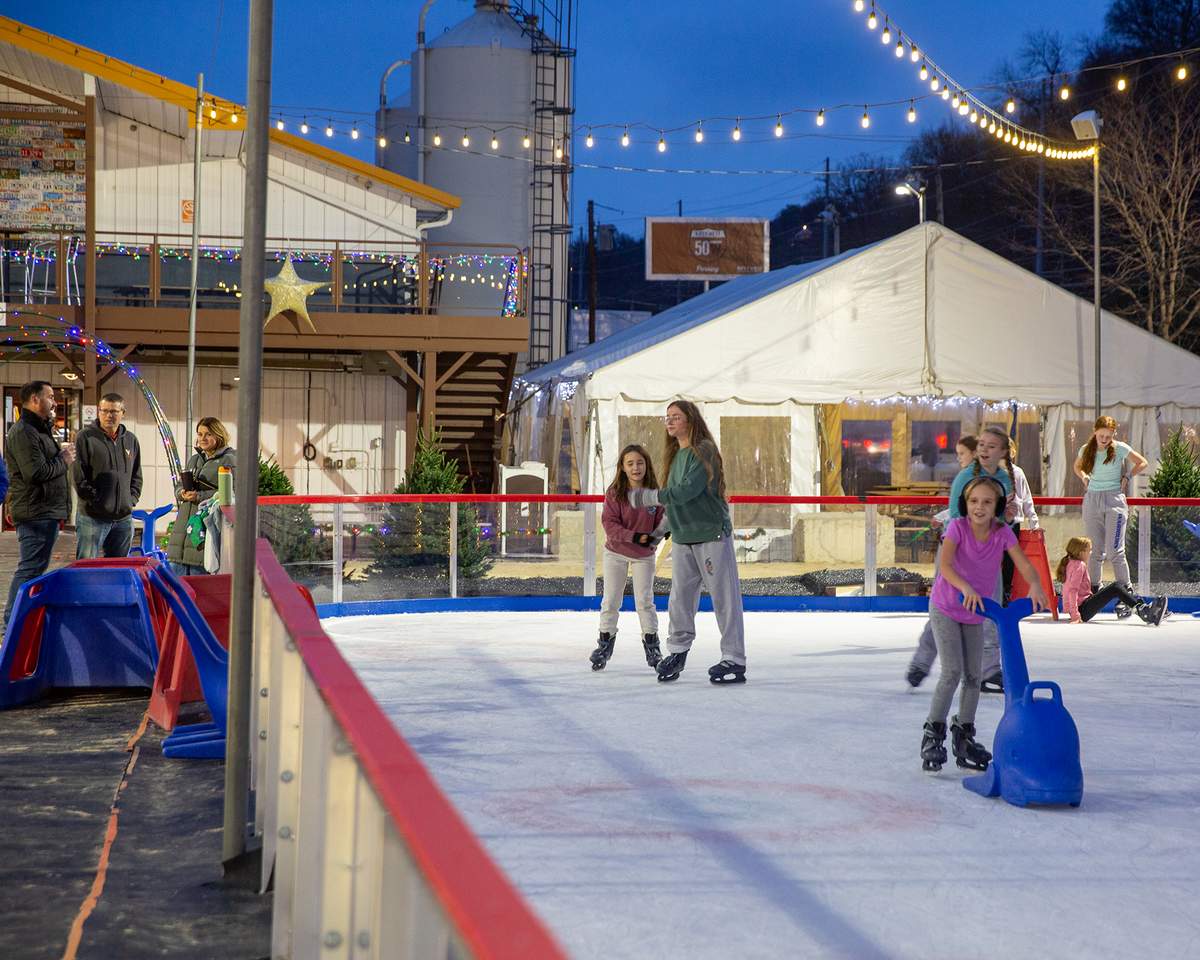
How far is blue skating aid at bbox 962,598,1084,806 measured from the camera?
516 cm

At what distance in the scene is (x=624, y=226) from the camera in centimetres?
14188

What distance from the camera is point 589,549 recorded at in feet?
42.2


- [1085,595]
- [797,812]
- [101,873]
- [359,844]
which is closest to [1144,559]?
[1085,595]

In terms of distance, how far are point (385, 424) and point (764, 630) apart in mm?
11157

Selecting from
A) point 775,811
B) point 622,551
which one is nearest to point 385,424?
point 622,551

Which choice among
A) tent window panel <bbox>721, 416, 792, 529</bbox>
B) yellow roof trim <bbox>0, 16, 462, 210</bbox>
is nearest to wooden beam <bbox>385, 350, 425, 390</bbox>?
yellow roof trim <bbox>0, 16, 462, 210</bbox>

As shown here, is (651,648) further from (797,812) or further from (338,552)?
(338,552)

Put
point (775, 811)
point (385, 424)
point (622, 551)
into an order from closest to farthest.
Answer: point (775, 811)
point (622, 551)
point (385, 424)

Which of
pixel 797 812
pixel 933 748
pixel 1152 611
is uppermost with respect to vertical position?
pixel 1152 611

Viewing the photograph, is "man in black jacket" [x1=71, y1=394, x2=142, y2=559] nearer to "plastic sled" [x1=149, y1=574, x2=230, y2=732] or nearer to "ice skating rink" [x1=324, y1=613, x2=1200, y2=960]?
"plastic sled" [x1=149, y1=574, x2=230, y2=732]

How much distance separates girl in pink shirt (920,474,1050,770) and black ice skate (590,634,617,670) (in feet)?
10.4

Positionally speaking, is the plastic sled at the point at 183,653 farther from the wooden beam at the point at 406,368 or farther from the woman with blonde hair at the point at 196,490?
the wooden beam at the point at 406,368

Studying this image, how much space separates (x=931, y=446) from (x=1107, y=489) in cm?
730

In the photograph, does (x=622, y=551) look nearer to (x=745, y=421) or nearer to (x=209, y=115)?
(x=745, y=421)
